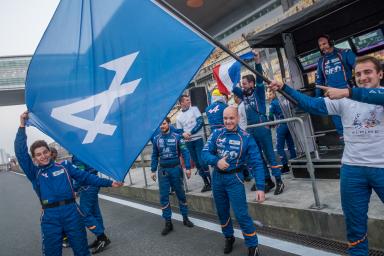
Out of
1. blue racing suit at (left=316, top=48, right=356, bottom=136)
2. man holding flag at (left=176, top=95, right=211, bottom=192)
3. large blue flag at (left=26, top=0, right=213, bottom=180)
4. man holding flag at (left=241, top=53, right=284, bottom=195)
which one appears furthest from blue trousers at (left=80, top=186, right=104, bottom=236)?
blue racing suit at (left=316, top=48, right=356, bottom=136)

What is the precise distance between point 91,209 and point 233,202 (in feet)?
8.61

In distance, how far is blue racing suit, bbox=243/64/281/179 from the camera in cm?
522

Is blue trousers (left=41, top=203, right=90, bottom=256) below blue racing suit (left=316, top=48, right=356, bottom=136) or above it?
below

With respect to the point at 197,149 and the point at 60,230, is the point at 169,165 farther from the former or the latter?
the point at 60,230

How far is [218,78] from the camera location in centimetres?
661

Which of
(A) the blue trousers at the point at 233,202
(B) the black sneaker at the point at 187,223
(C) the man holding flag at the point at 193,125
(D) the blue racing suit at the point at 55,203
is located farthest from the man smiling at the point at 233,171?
(C) the man holding flag at the point at 193,125

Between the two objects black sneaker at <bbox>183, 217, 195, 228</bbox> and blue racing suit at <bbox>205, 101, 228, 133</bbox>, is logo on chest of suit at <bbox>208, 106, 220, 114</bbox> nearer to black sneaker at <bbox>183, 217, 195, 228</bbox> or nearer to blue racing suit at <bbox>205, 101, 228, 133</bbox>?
blue racing suit at <bbox>205, 101, 228, 133</bbox>

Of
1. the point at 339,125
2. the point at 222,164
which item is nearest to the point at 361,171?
the point at 222,164

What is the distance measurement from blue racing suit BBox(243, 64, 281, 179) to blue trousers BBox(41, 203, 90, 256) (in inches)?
119

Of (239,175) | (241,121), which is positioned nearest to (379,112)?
(239,175)

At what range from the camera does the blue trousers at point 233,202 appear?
140 inches

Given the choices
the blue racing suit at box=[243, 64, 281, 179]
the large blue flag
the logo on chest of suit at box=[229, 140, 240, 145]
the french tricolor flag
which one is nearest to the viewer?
the large blue flag

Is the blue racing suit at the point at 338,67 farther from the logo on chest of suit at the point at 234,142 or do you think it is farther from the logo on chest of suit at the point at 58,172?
the logo on chest of suit at the point at 58,172

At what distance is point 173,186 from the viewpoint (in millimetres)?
5355
